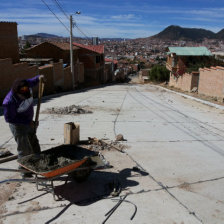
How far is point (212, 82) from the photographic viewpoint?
1877 centimetres

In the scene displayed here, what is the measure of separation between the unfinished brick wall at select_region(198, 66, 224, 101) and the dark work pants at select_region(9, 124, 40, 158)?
572 inches

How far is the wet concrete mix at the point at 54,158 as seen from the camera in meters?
4.82

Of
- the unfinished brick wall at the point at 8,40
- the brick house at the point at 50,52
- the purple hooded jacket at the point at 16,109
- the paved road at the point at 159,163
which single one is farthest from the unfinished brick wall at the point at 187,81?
the purple hooded jacket at the point at 16,109

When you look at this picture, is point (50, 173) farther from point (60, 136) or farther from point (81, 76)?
point (81, 76)

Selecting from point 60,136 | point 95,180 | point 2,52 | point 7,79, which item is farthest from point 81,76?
point 95,180

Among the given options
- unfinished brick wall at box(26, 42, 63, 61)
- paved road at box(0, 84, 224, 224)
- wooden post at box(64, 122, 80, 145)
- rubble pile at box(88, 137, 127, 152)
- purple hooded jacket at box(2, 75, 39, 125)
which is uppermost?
unfinished brick wall at box(26, 42, 63, 61)

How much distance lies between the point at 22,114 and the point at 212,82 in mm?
16383

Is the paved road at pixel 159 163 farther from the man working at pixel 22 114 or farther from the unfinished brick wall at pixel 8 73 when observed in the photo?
the unfinished brick wall at pixel 8 73

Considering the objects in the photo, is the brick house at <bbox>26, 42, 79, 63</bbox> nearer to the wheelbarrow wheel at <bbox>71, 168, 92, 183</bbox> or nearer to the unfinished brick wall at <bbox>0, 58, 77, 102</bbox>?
the unfinished brick wall at <bbox>0, 58, 77, 102</bbox>

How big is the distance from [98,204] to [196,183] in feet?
7.12

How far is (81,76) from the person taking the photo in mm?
31266

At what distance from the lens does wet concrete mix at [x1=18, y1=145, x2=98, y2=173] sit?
4816 mm

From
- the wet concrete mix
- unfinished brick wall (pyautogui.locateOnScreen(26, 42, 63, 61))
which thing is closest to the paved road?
the wet concrete mix

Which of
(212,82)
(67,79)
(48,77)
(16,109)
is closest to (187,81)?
(212,82)
